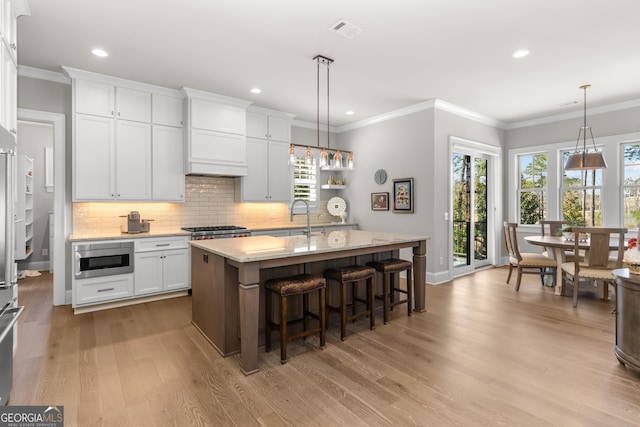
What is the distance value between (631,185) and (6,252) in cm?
747

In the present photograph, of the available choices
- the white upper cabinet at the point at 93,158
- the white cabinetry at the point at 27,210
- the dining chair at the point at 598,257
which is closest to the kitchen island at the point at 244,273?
the white upper cabinet at the point at 93,158

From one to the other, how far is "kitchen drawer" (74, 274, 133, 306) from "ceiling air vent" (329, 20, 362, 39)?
3.63m

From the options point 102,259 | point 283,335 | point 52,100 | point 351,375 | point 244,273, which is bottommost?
point 351,375

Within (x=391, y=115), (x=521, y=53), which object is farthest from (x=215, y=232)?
(x=521, y=53)

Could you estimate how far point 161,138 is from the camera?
14.9 ft

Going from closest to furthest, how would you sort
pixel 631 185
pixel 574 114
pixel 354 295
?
pixel 354 295, pixel 631 185, pixel 574 114

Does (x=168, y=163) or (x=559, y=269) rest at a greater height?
(x=168, y=163)

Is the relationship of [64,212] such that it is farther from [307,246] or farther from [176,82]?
[307,246]

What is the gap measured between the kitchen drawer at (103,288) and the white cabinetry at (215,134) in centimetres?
165

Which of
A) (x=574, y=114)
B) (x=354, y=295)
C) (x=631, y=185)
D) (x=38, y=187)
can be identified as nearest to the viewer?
(x=354, y=295)

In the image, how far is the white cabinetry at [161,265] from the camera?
415 cm

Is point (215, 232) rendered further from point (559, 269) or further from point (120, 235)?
point (559, 269)

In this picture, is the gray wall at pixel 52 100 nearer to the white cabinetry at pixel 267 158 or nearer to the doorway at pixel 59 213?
the doorway at pixel 59 213

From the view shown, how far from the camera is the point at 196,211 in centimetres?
517
